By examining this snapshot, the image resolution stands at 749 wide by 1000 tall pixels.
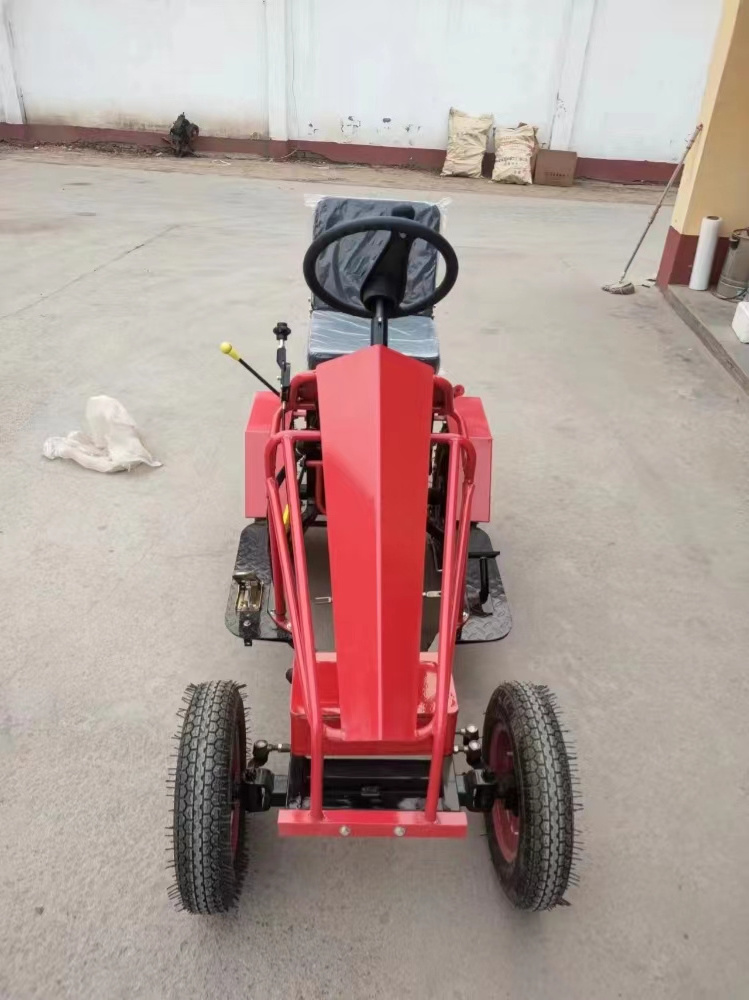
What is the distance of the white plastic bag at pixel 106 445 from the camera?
282 centimetres

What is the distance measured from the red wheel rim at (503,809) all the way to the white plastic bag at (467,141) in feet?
31.3

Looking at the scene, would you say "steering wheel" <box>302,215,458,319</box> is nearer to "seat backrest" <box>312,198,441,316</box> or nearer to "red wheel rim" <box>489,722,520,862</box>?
"red wheel rim" <box>489,722,520,862</box>

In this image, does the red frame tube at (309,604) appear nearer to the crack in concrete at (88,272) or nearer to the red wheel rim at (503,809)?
the red wheel rim at (503,809)

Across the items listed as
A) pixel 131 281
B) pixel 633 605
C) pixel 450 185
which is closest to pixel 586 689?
pixel 633 605

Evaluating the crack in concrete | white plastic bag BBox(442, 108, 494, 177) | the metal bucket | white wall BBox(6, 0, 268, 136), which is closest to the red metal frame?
the crack in concrete

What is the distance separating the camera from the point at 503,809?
1472 millimetres

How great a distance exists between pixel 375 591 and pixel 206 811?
469 millimetres

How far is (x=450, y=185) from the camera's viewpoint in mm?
9141

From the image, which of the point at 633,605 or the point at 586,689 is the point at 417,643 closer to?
the point at 586,689

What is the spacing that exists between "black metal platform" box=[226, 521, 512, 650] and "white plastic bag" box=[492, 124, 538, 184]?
8.38m

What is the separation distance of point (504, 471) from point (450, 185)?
286 inches

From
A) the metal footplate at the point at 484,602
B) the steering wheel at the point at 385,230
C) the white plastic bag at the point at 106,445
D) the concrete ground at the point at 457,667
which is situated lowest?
the concrete ground at the point at 457,667

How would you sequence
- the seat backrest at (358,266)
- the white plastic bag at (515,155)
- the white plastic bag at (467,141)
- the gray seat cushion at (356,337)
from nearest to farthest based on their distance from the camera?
the gray seat cushion at (356,337)
the seat backrest at (358,266)
the white plastic bag at (515,155)
the white plastic bag at (467,141)

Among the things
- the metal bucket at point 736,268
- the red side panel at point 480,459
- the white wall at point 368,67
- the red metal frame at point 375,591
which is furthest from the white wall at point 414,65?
the red metal frame at point 375,591
